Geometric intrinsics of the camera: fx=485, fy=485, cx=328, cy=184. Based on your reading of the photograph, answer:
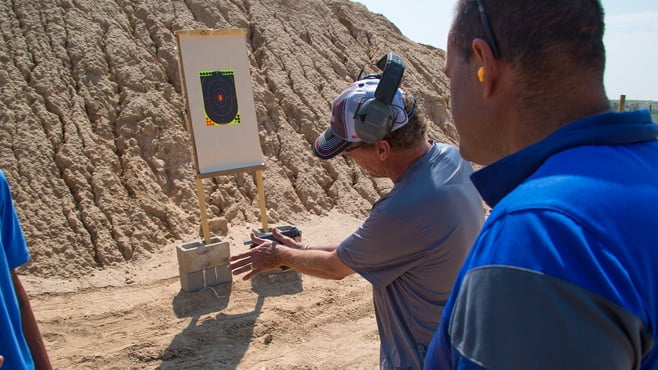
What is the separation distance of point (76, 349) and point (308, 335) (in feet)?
6.78

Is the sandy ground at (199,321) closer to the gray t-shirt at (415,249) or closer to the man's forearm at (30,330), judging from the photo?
the man's forearm at (30,330)

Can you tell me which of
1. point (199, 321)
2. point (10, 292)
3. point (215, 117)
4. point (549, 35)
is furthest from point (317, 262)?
point (215, 117)

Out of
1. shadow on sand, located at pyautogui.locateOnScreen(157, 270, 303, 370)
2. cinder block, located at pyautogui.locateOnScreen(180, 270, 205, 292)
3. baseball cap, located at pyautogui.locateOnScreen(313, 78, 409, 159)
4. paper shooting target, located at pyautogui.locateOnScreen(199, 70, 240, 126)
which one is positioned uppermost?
paper shooting target, located at pyautogui.locateOnScreen(199, 70, 240, 126)

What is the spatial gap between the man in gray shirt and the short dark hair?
37.6 inches

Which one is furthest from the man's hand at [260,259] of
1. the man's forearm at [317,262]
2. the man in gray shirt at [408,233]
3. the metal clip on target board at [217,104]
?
the metal clip on target board at [217,104]

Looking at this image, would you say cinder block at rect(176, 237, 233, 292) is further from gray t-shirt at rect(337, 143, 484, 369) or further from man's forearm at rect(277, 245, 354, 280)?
gray t-shirt at rect(337, 143, 484, 369)

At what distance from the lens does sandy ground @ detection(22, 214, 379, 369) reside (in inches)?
166

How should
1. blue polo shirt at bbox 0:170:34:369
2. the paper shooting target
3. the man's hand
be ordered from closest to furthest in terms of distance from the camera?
A: blue polo shirt at bbox 0:170:34:369 → the man's hand → the paper shooting target

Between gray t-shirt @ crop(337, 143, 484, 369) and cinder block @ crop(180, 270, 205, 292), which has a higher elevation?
gray t-shirt @ crop(337, 143, 484, 369)

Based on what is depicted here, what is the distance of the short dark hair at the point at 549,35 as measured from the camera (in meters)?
0.94

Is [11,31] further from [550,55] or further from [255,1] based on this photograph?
[550,55]

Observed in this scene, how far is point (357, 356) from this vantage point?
4.26m

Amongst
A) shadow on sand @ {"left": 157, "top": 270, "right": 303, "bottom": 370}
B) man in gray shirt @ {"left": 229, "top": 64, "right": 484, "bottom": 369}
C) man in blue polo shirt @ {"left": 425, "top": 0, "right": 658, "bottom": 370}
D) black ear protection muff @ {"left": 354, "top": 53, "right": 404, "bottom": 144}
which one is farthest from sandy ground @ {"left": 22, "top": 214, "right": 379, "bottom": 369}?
man in blue polo shirt @ {"left": 425, "top": 0, "right": 658, "bottom": 370}

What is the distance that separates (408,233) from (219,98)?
14.8 ft
